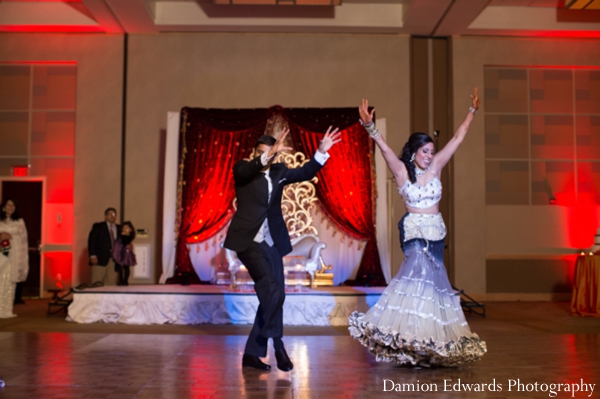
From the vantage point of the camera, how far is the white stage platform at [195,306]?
7.25m

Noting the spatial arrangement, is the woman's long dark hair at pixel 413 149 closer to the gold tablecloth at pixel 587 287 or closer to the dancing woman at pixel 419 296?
the dancing woman at pixel 419 296

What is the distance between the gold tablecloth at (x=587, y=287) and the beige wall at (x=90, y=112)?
285 inches

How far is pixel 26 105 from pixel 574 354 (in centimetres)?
935

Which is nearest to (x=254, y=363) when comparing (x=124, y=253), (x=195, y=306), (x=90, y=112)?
(x=195, y=306)

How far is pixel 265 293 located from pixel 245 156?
5378mm

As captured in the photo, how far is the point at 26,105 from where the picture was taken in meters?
10.3

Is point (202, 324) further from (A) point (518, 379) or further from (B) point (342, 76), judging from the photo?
(B) point (342, 76)

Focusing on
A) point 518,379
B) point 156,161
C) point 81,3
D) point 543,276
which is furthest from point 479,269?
point 81,3

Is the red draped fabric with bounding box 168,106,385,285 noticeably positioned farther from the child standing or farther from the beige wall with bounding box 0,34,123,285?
the beige wall with bounding box 0,34,123,285

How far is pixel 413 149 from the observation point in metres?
4.45

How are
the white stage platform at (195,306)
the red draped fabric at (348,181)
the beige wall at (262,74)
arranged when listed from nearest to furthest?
the white stage platform at (195,306) → the red draped fabric at (348,181) → the beige wall at (262,74)

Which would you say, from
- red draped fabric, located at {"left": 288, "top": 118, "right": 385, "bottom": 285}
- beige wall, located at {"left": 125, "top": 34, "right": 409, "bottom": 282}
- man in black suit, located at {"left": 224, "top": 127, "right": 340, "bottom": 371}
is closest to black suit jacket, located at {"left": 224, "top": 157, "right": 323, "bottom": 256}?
man in black suit, located at {"left": 224, "top": 127, "right": 340, "bottom": 371}

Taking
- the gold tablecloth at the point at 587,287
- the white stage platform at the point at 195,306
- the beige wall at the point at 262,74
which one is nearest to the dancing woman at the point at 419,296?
the white stage platform at the point at 195,306

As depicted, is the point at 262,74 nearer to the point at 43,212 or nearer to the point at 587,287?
the point at 43,212
